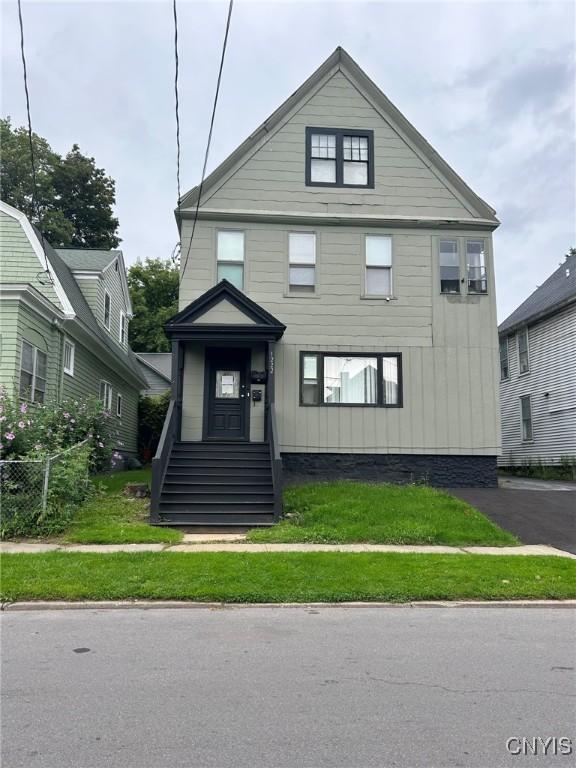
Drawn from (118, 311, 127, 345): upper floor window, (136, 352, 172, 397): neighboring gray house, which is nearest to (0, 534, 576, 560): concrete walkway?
(118, 311, 127, 345): upper floor window

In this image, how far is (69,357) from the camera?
663 inches

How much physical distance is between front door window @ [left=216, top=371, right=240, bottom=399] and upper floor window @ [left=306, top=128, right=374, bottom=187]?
5.28 metres

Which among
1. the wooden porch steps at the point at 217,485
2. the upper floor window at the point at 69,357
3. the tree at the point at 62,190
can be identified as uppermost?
the tree at the point at 62,190

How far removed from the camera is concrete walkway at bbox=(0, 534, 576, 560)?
8.82 meters

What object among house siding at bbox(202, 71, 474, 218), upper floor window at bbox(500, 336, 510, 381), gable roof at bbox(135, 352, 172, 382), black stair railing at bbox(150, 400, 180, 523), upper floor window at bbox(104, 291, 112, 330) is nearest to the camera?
black stair railing at bbox(150, 400, 180, 523)

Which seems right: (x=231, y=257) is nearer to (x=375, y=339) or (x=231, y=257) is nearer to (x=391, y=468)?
(x=375, y=339)

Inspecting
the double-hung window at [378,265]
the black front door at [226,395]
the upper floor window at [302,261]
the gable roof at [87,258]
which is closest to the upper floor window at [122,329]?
the gable roof at [87,258]

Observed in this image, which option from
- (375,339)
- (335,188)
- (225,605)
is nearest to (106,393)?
(375,339)

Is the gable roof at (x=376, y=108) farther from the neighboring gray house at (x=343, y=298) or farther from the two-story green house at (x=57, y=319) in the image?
the two-story green house at (x=57, y=319)

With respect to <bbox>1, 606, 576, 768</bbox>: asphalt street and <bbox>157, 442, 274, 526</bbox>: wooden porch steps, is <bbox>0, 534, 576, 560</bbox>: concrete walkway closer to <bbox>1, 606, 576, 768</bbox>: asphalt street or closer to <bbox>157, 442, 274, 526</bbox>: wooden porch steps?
<bbox>157, 442, 274, 526</bbox>: wooden porch steps

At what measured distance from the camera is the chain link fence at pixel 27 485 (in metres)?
9.93

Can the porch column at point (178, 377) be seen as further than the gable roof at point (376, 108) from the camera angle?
No

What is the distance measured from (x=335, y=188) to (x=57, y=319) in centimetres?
775

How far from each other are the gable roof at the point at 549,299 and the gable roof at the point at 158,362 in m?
16.0
